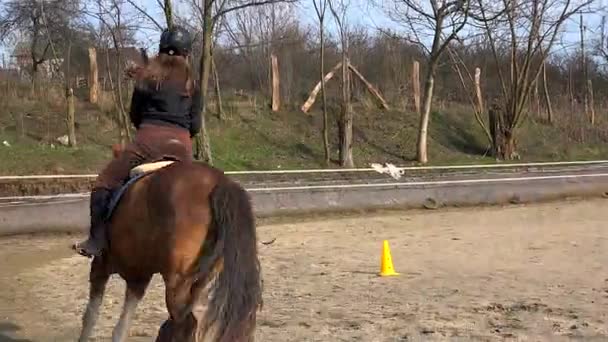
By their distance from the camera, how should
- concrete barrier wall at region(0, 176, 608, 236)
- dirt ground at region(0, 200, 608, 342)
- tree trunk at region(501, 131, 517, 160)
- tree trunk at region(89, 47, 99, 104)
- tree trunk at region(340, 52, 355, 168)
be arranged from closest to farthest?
dirt ground at region(0, 200, 608, 342)
concrete barrier wall at region(0, 176, 608, 236)
tree trunk at region(340, 52, 355, 168)
tree trunk at region(89, 47, 99, 104)
tree trunk at region(501, 131, 517, 160)

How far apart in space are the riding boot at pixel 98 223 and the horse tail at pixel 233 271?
0.95 meters

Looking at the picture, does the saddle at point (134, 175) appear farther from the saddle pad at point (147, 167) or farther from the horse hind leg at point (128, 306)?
the horse hind leg at point (128, 306)

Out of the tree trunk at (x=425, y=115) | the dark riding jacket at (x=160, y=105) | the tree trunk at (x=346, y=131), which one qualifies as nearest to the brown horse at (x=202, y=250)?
the dark riding jacket at (x=160, y=105)

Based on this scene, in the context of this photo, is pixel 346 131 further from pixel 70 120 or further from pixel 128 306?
pixel 128 306

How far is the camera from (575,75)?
144 feet

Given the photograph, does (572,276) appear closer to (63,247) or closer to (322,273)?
(322,273)

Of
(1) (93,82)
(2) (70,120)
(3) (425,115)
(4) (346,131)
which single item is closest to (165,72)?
(2) (70,120)

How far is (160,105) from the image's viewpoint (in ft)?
17.2

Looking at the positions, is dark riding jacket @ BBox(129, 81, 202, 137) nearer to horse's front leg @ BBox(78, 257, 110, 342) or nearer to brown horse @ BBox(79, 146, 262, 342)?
brown horse @ BBox(79, 146, 262, 342)

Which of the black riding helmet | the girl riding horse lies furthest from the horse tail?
the black riding helmet

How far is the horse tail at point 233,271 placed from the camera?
14.3ft

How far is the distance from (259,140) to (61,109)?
6.79m

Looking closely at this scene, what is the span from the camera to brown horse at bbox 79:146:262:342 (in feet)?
14.4

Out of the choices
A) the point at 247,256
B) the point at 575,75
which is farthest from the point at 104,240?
the point at 575,75
